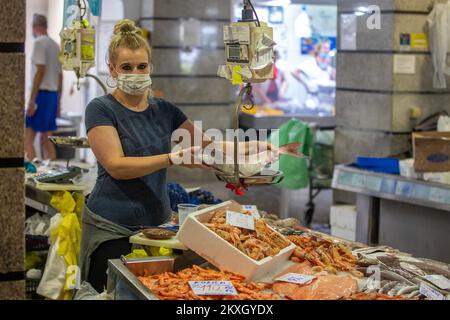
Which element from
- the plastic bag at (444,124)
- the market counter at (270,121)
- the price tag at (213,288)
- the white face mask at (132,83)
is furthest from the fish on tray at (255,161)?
the market counter at (270,121)

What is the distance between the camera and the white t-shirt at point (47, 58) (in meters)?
9.84

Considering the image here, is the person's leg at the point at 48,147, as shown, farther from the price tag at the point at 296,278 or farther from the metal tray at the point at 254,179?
the price tag at the point at 296,278

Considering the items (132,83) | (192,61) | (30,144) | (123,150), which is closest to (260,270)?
(123,150)

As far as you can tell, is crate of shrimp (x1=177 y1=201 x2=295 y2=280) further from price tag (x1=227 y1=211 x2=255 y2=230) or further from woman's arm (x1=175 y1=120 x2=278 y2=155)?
woman's arm (x1=175 y1=120 x2=278 y2=155)

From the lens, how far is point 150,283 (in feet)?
10.3

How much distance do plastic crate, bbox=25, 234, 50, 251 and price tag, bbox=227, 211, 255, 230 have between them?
2647 millimetres

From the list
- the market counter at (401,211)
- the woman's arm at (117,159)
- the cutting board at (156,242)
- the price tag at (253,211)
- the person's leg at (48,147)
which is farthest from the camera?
the person's leg at (48,147)

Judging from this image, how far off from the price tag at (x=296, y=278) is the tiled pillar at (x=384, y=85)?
4.28 metres

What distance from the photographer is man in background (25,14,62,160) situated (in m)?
9.83

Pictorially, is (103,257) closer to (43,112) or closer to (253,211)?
(253,211)

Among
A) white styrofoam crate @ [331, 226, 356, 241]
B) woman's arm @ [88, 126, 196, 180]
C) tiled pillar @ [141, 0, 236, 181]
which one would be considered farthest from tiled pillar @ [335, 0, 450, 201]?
woman's arm @ [88, 126, 196, 180]
